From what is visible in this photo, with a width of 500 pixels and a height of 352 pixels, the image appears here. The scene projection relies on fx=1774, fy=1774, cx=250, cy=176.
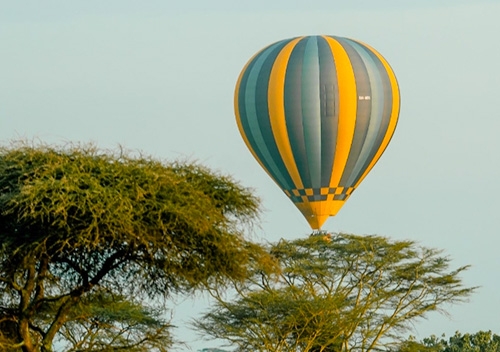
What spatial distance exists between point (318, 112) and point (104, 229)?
35815 millimetres

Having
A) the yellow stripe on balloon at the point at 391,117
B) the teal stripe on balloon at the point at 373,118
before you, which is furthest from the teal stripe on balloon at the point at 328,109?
the yellow stripe on balloon at the point at 391,117

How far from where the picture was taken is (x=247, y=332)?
186ft

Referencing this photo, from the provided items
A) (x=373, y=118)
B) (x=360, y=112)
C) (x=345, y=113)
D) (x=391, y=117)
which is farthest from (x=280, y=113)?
(x=391, y=117)

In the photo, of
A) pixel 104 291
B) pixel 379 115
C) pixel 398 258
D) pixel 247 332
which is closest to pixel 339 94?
pixel 379 115

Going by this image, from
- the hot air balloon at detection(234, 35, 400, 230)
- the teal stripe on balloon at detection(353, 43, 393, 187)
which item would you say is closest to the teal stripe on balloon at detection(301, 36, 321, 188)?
the hot air balloon at detection(234, 35, 400, 230)

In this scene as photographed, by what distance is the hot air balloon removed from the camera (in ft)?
211

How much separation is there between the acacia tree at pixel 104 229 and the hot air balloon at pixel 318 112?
32.8 m

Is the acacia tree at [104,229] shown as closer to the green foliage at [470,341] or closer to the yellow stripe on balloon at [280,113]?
the yellow stripe on balloon at [280,113]

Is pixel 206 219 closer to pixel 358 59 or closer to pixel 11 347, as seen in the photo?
pixel 11 347

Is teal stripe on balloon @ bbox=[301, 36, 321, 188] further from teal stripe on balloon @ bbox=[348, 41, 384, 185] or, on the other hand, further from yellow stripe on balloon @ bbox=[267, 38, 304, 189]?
teal stripe on balloon @ bbox=[348, 41, 384, 185]

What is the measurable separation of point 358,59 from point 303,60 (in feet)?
6.92

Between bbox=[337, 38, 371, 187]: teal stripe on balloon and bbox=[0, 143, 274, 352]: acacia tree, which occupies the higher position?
bbox=[337, 38, 371, 187]: teal stripe on balloon

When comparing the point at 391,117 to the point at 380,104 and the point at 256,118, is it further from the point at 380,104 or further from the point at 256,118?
the point at 256,118

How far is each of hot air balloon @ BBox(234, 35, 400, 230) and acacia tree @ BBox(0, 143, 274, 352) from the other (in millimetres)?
32761
